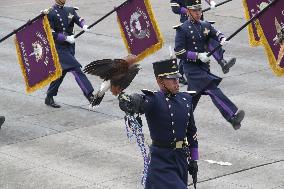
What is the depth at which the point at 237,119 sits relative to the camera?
12.5 m

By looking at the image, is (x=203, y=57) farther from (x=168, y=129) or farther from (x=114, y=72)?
(x=114, y=72)

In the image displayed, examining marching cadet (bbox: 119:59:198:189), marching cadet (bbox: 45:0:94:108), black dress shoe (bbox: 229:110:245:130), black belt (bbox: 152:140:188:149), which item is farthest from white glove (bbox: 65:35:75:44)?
black belt (bbox: 152:140:188:149)

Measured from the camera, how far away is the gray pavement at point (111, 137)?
10.7 metres

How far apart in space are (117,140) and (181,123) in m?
4.03

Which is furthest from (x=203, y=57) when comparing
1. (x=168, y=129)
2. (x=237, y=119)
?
(x=168, y=129)

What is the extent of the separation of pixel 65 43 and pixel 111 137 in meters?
2.64

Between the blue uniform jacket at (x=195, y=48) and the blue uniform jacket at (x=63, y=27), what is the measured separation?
245 centimetres

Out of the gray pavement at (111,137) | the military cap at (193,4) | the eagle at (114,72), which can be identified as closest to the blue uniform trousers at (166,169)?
the eagle at (114,72)

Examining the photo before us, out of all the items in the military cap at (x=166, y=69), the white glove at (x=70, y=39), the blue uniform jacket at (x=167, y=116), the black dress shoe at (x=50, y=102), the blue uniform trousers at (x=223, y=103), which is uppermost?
the military cap at (x=166, y=69)

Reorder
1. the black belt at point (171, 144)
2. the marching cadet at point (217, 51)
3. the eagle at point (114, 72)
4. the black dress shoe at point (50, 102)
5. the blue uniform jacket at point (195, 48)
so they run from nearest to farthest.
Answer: the eagle at point (114, 72) < the black belt at point (171, 144) < the blue uniform jacket at point (195, 48) < the marching cadet at point (217, 51) < the black dress shoe at point (50, 102)

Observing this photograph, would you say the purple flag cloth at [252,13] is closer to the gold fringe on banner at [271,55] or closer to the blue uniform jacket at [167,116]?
the gold fringe on banner at [271,55]

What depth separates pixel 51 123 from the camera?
13.5 metres

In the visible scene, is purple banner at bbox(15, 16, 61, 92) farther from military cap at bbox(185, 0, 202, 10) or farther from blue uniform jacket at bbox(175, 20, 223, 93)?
military cap at bbox(185, 0, 202, 10)

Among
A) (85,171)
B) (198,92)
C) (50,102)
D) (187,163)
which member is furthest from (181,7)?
(187,163)
